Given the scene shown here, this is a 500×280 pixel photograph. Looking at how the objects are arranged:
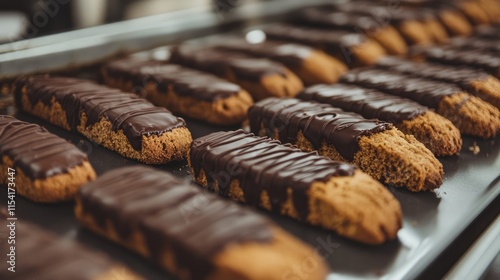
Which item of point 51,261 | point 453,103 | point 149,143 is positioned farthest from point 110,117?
point 453,103

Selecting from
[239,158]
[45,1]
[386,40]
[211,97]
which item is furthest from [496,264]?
[45,1]

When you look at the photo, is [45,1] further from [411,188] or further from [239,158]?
[411,188]

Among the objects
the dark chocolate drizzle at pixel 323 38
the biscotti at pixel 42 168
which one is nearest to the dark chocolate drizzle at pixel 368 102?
the dark chocolate drizzle at pixel 323 38

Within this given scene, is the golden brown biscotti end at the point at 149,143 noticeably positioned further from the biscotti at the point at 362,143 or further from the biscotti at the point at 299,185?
the biscotti at the point at 362,143

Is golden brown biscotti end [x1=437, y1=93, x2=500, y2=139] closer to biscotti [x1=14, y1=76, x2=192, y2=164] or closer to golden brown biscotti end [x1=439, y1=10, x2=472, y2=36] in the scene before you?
biscotti [x1=14, y1=76, x2=192, y2=164]

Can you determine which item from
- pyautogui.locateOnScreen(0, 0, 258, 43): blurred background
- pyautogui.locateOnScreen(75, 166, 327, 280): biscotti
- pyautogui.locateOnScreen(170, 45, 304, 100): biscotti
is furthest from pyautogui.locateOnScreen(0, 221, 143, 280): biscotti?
pyautogui.locateOnScreen(0, 0, 258, 43): blurred background
